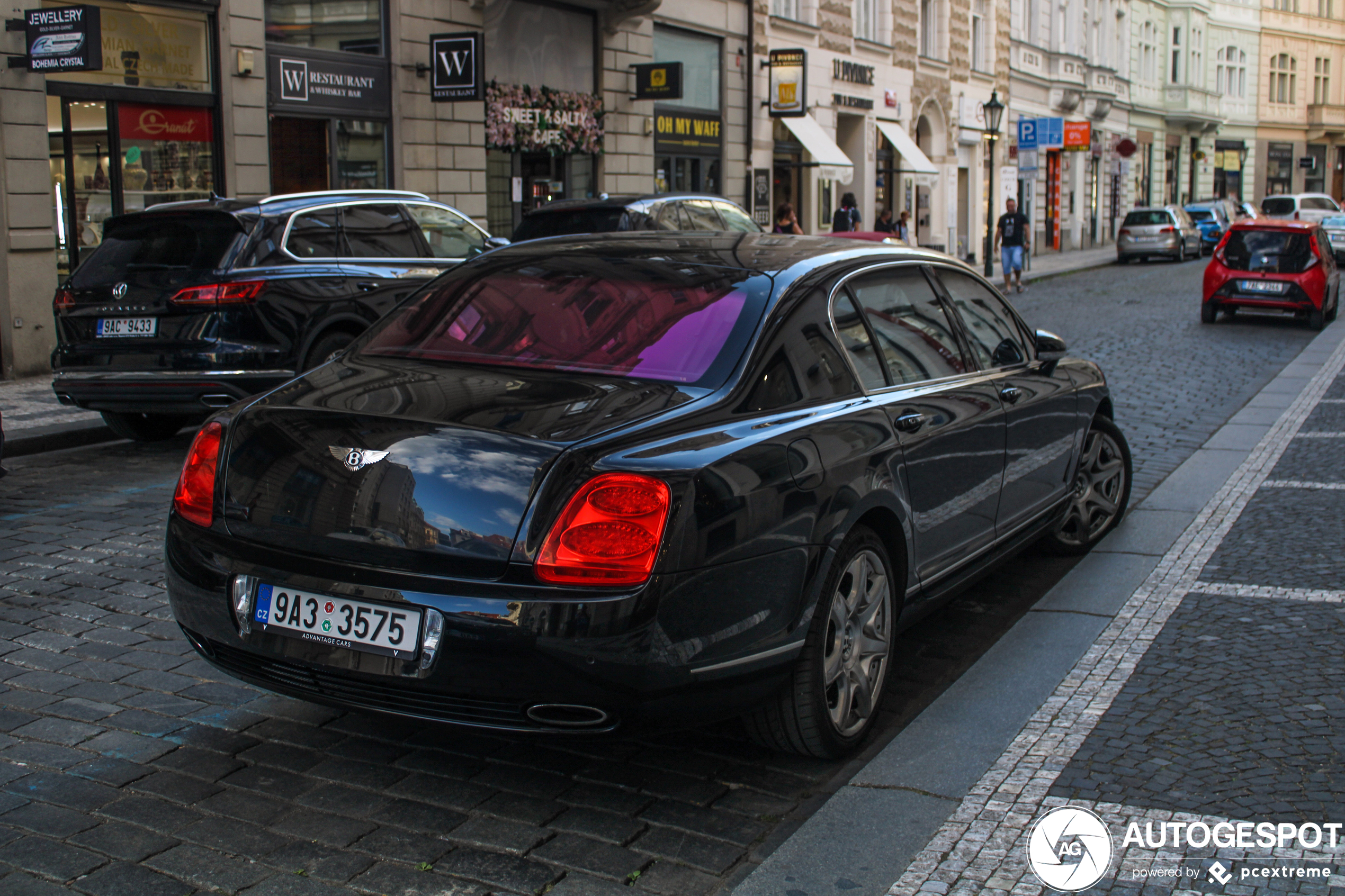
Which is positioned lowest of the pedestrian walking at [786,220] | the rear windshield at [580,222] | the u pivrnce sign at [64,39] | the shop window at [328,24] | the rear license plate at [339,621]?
the rear license plate at [339,621]

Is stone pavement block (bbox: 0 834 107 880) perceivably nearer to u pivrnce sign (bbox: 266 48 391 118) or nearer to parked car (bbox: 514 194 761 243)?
parked car (bbox: 514 194 761 243)

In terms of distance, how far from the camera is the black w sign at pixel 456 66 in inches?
687

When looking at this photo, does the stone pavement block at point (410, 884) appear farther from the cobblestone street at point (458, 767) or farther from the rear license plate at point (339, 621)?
the rear license plate at point (339, 621)

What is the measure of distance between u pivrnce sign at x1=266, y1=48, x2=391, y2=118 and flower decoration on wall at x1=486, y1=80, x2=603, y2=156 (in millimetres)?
2200

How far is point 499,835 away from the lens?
3350mm

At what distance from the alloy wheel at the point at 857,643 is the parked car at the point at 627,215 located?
7.99 m

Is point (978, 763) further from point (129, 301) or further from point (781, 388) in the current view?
point (129, 301)

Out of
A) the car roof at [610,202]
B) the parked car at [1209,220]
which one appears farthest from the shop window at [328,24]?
the parked car at [1209,220]

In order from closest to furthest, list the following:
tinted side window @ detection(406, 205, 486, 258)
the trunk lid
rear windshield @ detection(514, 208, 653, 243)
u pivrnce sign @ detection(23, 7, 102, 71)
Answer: the trunk lid
tinted side window @ detection(406, 205, 486, 258)
rear windshield @ detection(514, 208, 653, 243)
u pivrnce sign @ detection(23, 7, 102, 71)

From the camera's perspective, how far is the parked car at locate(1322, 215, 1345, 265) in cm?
3425

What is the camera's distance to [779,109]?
27219mm

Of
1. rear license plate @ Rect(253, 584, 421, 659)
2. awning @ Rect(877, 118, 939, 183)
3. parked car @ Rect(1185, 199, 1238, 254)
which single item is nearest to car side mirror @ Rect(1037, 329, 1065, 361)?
rear license plate @ Rect(253, 584, 421, 659)

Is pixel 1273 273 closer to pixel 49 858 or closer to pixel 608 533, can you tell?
pixel 608 533

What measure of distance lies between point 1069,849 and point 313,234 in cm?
768
